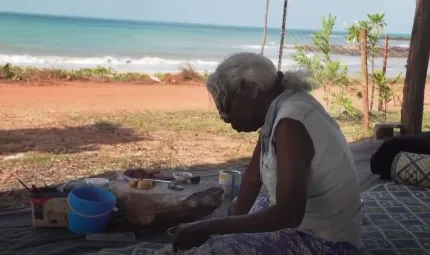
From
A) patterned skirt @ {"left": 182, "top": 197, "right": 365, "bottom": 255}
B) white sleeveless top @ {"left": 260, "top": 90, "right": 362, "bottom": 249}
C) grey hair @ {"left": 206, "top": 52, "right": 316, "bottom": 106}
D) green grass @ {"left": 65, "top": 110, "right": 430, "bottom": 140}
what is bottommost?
green grass @ {"left": 65, "top": 110, "right": 430, "bottom": 140}

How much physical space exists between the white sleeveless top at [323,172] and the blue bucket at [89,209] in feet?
3.81

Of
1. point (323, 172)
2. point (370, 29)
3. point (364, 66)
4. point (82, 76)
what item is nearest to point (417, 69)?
point (364, 66)

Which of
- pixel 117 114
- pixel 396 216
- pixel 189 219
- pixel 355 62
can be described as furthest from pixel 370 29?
pixel 355 62

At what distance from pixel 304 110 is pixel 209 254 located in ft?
1.63

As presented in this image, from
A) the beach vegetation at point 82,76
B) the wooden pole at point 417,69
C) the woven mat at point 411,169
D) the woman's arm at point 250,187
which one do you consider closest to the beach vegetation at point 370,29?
the wooden pole at point 417,69

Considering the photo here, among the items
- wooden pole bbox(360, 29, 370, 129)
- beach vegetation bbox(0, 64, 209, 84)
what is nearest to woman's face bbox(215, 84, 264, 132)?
wooden pole bbox(360, 29, 370, 129)

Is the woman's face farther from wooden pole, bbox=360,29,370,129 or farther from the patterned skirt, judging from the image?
wooden pole, bbox=360,29,370,129

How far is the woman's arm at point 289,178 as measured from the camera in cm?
156

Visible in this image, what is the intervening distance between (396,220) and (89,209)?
156 cm

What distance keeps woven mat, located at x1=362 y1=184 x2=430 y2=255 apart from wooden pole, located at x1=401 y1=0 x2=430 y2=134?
1657 millimetres

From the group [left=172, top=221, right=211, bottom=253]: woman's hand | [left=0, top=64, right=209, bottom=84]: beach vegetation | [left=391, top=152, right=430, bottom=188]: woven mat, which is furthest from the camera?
[left=0, top=64, right=209, bottom=84]: beach vegetation

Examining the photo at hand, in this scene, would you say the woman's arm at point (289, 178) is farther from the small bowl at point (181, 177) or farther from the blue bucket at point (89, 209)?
the small bowl at point (181, 177)

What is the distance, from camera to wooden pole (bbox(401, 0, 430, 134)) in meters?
4.89

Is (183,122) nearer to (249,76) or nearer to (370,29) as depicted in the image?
(370,29)
